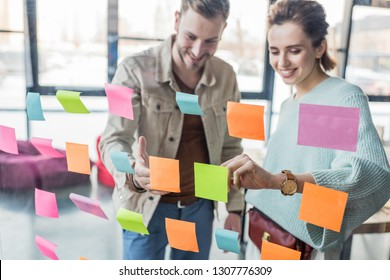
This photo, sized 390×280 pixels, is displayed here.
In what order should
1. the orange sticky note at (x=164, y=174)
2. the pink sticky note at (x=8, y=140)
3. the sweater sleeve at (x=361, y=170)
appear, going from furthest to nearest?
the pink sticky note at (x=8, y=140) < the orange sticky note at (x=164, y=174) < the sweater sleeve at (x=361, y=170)

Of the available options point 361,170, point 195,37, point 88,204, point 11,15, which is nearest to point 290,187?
point 361,170

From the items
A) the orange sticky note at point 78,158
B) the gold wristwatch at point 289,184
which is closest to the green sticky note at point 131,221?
the orange sticky note at point 78,158

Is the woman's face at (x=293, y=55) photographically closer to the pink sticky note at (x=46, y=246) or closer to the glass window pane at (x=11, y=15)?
the glass window pane at (x=11, y=15)

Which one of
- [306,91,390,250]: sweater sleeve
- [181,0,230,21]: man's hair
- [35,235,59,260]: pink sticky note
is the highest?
[181,0,230,21]: man's hair

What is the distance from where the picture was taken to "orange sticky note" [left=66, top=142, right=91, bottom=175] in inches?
34.9

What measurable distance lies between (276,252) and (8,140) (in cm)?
72

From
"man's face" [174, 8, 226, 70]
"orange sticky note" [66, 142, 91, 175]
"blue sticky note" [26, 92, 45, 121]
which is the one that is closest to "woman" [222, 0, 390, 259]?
"man's face" [174, 8, 226, 70]

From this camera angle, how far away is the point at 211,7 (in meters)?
0.75

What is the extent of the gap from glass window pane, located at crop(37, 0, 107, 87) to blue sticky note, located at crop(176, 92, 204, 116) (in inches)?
7.4

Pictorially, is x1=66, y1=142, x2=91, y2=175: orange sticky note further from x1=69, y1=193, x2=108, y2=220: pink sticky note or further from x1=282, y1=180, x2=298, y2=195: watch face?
x1=282, y1=180, x2=298, y2=195: watch face

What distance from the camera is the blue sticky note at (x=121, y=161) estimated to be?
0.84 metres

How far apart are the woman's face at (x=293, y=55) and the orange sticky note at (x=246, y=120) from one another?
9 centimetres
